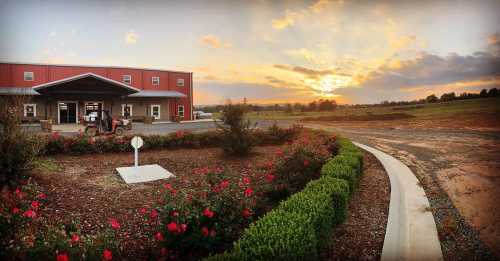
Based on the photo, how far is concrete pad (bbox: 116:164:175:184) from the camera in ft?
18.7

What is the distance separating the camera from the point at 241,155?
28.1ft

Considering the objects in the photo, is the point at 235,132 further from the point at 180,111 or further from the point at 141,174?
the point at 180,111

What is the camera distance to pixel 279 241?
2121 millimetres

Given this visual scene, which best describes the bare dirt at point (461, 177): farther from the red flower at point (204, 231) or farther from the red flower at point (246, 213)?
the red flower at point (204, 231)

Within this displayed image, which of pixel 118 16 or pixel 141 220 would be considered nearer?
pixel 118 16

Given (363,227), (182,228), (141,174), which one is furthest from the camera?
(141,174)

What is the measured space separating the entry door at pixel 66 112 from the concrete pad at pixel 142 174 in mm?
13882

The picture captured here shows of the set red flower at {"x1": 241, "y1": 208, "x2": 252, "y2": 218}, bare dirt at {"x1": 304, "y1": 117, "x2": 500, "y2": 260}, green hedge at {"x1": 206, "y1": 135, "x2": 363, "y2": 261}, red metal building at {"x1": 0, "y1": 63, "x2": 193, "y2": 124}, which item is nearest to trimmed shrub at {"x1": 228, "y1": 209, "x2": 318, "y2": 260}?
green hedge at {"x1": 206, "y1": 135, "x2": 363, "y2": 261}

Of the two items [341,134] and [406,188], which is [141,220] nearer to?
[406,188]

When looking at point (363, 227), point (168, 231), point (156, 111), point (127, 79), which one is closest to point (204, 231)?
point (168, 231)

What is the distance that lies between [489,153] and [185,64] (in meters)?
3.86

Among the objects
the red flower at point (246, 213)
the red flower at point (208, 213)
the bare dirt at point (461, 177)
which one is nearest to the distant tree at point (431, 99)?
the bare dirt at point (461, 177)

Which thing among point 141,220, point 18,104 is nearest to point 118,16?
point 141,220

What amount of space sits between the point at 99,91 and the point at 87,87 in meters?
0.75
